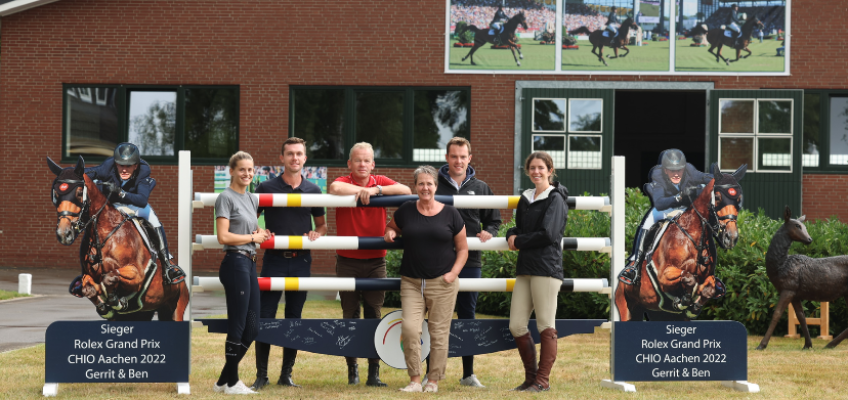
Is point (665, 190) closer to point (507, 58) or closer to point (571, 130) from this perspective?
point (571, 130)

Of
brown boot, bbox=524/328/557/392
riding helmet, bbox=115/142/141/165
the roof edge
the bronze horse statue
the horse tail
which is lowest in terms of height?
brown boot, bbox=524/328/557/392

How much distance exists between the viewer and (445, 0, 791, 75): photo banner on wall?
657 inches

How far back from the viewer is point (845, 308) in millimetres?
8984

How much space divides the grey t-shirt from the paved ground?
361 centimetres

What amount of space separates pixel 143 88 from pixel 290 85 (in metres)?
3.12

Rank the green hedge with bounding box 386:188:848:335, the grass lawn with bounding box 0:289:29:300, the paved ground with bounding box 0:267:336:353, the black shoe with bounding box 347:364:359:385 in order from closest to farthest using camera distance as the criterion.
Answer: the black shoe with bounding box 347:364:359:385, the paved ground with bounding box 0:267:336:353, the green hedge with bounding box 386:188:848:335, the grass lawn with bounding box 0:289:29:300

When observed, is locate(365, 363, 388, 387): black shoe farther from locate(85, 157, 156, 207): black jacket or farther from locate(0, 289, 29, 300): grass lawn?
locate(0, 289, 29, 300): grass lawn

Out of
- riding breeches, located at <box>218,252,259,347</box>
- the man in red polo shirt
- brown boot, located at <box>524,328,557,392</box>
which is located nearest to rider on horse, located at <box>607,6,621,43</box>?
the man in red polo shirt

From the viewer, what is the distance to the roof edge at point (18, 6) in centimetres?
1703

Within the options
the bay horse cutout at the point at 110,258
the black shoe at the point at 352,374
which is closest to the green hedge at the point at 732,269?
the black shoe at the point at 352,374

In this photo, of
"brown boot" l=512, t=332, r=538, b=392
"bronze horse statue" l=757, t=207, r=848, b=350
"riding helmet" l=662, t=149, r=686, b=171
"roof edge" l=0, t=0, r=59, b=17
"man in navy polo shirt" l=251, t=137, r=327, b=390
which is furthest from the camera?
"roof edge" l=0, t=0, r=59, b=17

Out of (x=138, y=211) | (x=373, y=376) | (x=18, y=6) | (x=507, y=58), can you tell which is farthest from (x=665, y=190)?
(x=18, y=6)

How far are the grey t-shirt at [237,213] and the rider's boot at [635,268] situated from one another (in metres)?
2.69

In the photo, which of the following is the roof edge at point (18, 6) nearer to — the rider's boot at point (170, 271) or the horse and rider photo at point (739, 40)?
the horse and rider photo at point (739, 40)
